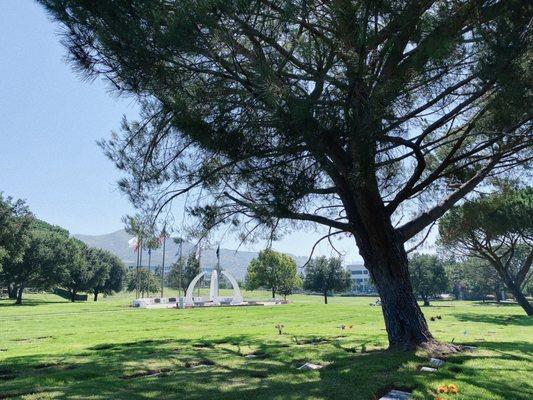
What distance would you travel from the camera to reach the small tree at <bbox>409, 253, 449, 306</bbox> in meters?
54.1

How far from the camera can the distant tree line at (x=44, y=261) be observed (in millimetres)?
33250

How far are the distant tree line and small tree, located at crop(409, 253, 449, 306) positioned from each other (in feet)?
123

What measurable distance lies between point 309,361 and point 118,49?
201 inches

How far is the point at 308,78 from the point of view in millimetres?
5648

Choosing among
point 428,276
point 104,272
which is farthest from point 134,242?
point 428,276

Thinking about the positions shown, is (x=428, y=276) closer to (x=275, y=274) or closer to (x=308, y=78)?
(x=275, y=274)

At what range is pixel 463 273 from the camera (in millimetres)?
66812

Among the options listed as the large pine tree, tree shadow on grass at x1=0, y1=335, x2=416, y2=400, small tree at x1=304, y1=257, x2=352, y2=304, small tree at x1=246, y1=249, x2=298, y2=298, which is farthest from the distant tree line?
the large pine tree

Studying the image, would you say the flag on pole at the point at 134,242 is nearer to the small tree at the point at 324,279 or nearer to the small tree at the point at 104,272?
the small tree at the point at 324,279

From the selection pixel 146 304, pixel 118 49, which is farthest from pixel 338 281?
pixel 118 49

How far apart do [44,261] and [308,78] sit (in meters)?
41.9

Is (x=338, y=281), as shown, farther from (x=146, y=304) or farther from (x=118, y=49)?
(x=118, y=49)

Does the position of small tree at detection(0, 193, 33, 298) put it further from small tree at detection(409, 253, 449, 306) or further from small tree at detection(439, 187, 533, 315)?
small tree at detection(409, 253, 449, 306)

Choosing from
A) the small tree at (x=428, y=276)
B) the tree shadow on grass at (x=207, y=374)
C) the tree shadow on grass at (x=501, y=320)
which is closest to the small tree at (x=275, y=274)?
the small tree at (x=428, y=276)
